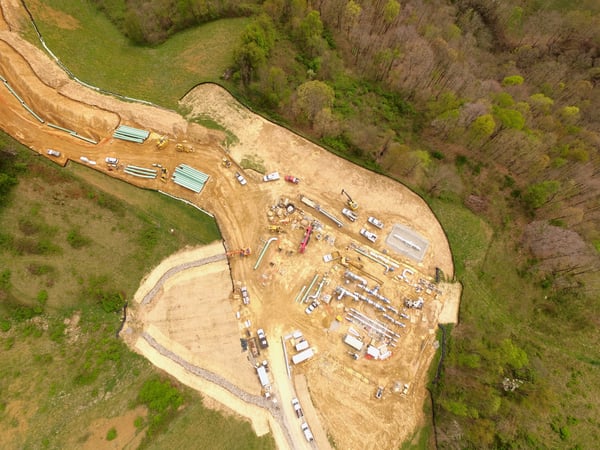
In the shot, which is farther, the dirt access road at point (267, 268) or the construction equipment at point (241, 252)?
the construction equipment at point (241, 252)

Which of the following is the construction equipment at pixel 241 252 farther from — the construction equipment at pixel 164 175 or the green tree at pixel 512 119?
the green tree at pixel 512 119

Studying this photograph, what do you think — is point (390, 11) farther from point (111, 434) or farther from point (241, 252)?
point (111, 434)

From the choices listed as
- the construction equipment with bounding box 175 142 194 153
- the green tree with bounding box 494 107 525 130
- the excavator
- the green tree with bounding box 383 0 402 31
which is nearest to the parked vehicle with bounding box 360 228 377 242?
the excavator

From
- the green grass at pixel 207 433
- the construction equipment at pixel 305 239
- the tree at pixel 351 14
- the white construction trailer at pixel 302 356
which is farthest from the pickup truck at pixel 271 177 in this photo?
the tree at pixel 351 14

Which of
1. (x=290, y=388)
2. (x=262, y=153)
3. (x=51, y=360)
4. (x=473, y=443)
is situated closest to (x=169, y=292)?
(x=51, y=360)

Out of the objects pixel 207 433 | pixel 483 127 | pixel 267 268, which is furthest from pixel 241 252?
pixel 483 127

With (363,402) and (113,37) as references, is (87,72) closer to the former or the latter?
(113,37)
